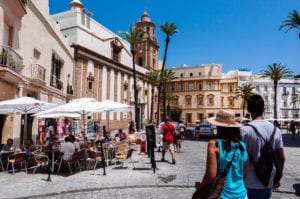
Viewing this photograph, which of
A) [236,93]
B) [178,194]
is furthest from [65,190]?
[236,93]

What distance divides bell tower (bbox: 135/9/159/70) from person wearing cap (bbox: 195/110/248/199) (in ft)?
172

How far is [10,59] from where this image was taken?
42.8 ft

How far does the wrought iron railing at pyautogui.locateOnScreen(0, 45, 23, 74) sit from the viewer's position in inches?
484

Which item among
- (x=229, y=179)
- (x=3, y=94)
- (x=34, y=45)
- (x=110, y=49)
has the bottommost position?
(x=229, y=179)

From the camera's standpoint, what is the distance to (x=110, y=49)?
3972cm

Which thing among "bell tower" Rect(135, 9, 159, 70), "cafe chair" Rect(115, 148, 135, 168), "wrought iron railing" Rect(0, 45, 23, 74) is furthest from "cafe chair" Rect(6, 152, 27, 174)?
"bell tower" Rect(135, 9, 159, 70)

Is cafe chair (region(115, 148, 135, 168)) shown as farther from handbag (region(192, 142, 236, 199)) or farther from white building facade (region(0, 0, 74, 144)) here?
handbag (region(192, 142, 236, 199))

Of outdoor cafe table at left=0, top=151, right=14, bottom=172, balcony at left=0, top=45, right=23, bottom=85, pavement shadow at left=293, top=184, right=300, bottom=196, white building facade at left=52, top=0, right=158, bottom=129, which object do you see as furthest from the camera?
white building facade at left=52, top=0, right=158, bottom=129

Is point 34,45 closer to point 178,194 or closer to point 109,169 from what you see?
point 109,169

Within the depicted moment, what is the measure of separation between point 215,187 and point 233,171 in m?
0.24

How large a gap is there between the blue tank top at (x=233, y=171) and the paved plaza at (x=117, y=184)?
13.0 ft

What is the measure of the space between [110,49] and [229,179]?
38.7 meters

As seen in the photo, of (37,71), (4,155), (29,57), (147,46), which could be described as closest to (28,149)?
(4,155)

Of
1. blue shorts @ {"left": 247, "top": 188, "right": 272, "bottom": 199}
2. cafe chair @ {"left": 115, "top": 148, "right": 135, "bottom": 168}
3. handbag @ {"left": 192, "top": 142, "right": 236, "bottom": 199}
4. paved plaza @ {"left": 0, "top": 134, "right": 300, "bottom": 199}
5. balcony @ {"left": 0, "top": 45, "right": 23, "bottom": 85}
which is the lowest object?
paved plaza @ {"left": 0, "top": 134, "right": 300, "bottom": 199}
